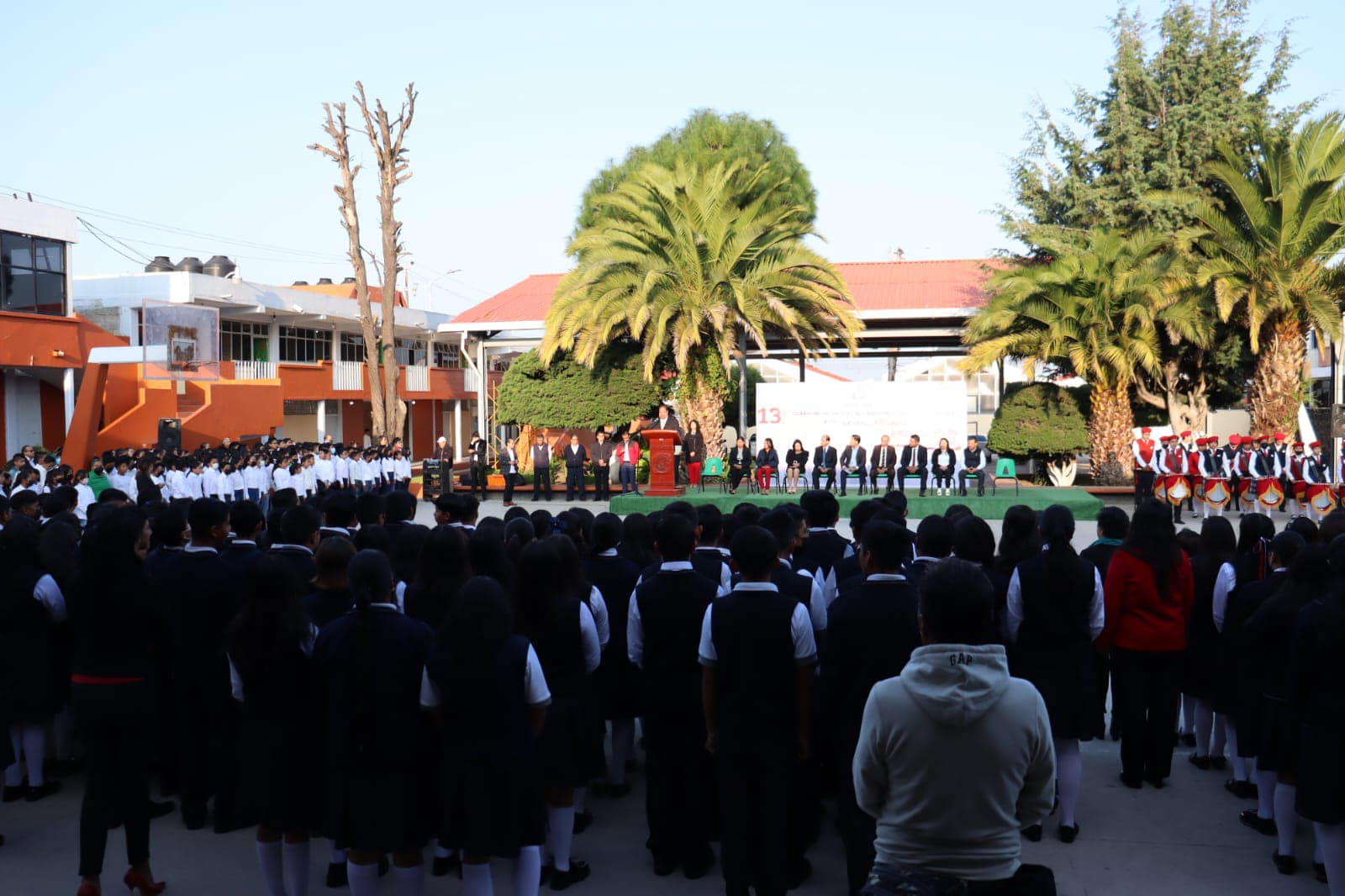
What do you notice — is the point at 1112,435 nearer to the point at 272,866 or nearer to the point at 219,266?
the point at 272,866

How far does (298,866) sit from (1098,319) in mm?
21381

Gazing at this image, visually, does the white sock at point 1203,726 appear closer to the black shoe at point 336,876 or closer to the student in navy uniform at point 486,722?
Answer: the student in navy uniform at point 486,722

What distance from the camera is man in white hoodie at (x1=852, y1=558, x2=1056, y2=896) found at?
2.46m

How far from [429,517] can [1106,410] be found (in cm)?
1498

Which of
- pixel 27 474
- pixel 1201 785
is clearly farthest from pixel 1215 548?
pixel 27 474

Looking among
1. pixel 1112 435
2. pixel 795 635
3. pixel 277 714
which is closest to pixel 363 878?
pixel 277 714

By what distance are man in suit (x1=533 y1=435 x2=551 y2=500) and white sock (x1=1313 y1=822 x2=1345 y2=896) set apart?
19605 millimetres

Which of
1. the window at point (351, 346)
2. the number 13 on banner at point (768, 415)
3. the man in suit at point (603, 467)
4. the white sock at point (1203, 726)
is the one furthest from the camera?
the window at point (351, 346)

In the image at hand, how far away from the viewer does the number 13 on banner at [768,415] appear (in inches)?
A: 946

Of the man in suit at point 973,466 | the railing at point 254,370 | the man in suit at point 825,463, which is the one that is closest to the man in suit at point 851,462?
the man in suit at point 825,463

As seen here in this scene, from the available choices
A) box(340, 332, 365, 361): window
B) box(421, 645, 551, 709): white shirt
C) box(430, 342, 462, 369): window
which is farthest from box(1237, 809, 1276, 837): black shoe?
box(430, 342, 462, 369): window

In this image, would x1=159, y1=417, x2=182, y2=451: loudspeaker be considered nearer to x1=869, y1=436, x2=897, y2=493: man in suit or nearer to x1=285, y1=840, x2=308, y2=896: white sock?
x1=869, y1=436, x2=897, y2=493: man in suit

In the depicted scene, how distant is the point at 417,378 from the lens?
37.9m

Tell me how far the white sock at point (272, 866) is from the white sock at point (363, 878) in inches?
19.1
